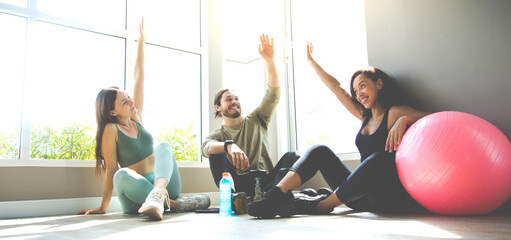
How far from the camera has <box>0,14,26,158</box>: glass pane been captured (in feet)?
9.32

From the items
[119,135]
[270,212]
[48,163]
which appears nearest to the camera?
[270,212]

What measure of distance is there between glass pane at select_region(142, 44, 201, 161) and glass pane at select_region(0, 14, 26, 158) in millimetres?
989

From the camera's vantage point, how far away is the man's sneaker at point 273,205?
1.89m

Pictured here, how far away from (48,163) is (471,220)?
2839 millimetres

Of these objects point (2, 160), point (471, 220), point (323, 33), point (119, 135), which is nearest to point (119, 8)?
point (119, 135)

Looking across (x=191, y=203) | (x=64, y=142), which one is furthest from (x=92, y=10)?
(x=191, y=203)

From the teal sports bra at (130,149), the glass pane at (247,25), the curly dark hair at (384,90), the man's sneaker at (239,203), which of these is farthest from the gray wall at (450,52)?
the teal sports bra at (130,149)

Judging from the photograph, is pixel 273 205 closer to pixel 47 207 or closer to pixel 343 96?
pixel 343 96

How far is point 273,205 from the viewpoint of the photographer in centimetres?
191

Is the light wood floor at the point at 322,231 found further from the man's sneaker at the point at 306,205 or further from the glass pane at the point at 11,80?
the glass pane at the point at 11,80

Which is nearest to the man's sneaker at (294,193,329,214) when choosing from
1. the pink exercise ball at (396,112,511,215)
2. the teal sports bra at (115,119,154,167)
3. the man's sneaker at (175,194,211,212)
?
the pink exercise ball at (396,112,511,215)

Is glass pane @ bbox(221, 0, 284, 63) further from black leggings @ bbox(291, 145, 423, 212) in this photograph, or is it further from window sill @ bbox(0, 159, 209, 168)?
black leggings @ bbox(291, 145, 423, 212)

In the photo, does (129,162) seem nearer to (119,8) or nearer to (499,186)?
(119,8)

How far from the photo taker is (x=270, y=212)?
1.91m
